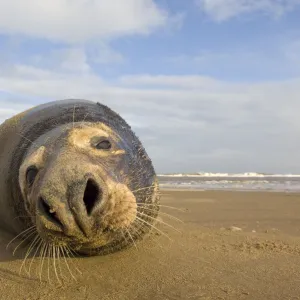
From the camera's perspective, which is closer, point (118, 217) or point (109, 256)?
point (118, 217)

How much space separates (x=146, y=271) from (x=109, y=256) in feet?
1.89

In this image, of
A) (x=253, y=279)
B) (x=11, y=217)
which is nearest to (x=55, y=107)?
(x=11, y=217)

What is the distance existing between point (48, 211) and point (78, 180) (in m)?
0.26

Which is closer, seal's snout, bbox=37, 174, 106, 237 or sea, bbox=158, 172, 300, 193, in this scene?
seal's snout, bbox=37, 174, 106, 237

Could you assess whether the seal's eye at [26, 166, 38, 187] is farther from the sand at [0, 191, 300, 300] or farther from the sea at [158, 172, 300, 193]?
the sea at [158, 172, 300, 193]

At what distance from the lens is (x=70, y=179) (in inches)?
108

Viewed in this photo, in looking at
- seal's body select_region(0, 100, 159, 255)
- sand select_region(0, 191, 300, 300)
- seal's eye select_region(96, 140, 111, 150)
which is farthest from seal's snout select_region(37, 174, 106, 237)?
seal's eye select_region(96, 140, 111, 150)

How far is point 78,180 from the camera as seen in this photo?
274cm

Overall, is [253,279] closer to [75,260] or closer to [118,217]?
[118,217]

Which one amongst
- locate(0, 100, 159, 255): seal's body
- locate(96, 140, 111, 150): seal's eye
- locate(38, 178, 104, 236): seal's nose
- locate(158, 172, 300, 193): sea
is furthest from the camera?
locate(158, 172, 300, 193): sea

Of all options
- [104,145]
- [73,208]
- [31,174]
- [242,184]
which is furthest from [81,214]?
[242,184]

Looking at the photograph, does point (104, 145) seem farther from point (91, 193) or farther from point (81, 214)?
point (81, 214)

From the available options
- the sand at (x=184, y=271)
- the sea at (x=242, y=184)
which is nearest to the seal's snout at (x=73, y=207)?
the sand at (x=184, y=271)

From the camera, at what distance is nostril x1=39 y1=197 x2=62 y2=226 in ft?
8.87
